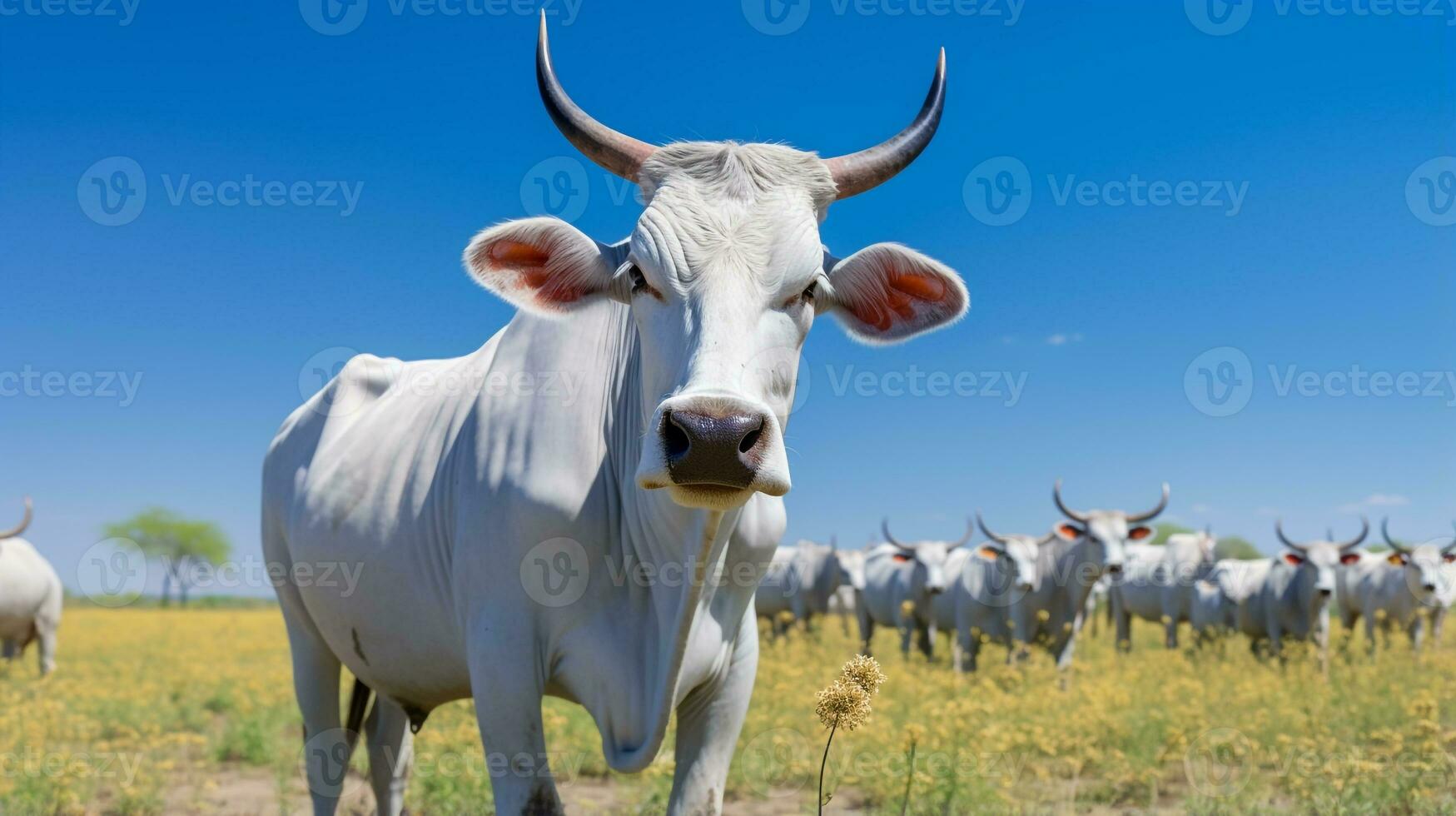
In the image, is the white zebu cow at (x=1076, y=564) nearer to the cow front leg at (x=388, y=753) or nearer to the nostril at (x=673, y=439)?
the cow front leg at (x=388, y=753)

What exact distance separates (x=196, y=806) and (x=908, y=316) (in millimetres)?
5436

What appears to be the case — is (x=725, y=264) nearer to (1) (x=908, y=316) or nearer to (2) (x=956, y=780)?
(1) (x=908, y=316)

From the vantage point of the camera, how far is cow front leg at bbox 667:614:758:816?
10.6 ft

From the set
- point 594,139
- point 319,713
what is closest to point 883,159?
point 594,139

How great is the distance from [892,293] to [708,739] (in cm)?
154

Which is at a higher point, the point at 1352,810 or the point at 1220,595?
the point at 1220,595

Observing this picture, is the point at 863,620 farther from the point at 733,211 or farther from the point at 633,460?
the point at 733,211

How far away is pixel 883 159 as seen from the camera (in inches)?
120

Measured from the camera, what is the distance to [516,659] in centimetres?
302

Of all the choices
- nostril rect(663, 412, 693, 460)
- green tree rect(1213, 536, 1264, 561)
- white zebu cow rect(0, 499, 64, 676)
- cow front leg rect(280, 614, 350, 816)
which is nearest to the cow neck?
nostril rect(663, 412, 693, 460)

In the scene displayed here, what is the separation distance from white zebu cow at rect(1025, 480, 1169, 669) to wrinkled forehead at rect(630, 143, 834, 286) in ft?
39.0

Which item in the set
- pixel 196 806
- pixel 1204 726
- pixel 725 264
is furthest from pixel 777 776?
pixel 725 264

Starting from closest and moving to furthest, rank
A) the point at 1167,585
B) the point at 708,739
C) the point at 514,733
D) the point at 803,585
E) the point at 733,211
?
the point at 733,211 < the point at 514,733 < the point at 708,739 < the point at 1167,585 < the point at 803,585

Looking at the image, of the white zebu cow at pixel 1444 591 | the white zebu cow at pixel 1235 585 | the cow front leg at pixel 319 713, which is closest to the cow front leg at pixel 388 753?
the cow front leg at pixel 319 713
